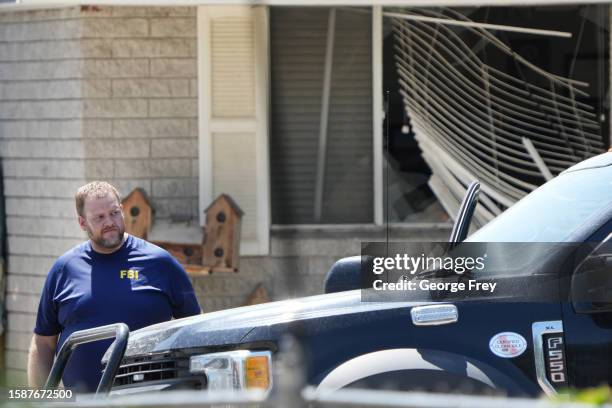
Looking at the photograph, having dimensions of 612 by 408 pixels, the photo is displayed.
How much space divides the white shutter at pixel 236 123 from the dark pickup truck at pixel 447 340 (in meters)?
4.40

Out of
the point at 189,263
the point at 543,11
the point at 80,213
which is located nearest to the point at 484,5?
the point at 543,11

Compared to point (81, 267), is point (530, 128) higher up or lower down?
higher up

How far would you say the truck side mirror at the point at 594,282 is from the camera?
3.97 metres

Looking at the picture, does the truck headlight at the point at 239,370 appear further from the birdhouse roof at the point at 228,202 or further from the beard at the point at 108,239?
the birdhouse roof at the point at 228,202

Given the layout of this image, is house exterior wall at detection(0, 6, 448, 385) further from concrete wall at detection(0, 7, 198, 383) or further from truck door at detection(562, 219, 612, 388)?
truck door at detection(562, 219, 612, 388)

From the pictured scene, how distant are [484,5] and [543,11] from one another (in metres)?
0.47

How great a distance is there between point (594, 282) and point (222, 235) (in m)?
4.61

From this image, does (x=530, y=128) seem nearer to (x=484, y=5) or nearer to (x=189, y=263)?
(x=484, y=5)

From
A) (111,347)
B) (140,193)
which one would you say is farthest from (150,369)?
(140,193)

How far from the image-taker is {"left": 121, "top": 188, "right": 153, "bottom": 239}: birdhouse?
27.2ft

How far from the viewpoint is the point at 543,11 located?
8570 mm

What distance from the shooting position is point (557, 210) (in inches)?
174

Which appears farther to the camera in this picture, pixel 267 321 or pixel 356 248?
pixel 356 248
